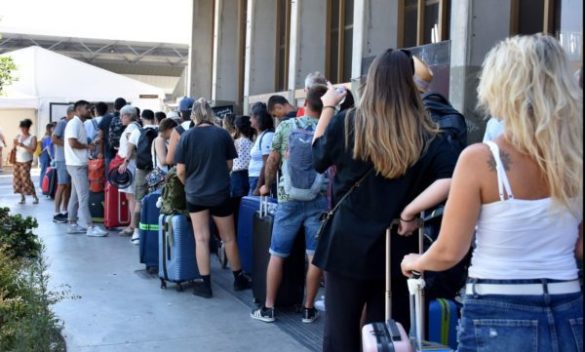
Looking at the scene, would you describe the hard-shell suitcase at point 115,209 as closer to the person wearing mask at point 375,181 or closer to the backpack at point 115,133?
the backpack at point 115,133

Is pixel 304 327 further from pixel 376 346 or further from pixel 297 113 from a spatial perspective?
pixel 376 346

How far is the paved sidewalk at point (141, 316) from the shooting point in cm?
539

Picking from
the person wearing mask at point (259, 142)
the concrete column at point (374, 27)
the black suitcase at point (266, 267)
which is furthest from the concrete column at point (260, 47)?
the black suitcase at point (266, 267)

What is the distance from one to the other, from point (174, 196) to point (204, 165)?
1.98ft

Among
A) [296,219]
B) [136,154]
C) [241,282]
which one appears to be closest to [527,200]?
[296,219]

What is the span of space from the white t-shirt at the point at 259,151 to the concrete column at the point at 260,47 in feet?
21.4

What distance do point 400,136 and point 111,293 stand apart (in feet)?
15.3

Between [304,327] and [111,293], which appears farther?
[111,293]

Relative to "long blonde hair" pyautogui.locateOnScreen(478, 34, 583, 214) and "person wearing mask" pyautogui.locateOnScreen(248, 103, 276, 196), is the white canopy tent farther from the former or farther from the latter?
"long blonde hair" pyautogui.locateOnScreen(478, 34, 583, 214)

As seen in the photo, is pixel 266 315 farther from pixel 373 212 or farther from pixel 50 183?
pixel 50 183

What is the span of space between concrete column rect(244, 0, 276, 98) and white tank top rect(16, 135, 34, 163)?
4.65 meters

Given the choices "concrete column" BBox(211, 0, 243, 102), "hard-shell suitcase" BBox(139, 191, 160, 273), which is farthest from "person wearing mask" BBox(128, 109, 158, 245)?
"concrete column" BBox(211, 0, 243, 102)

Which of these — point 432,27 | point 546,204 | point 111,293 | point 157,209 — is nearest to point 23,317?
point 111,293

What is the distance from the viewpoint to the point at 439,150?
126 inches
